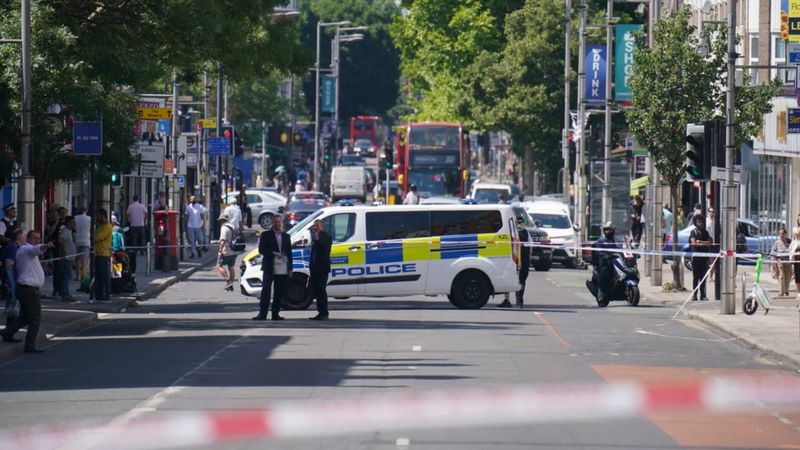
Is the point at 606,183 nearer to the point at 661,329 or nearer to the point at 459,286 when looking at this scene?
the point at 459,286

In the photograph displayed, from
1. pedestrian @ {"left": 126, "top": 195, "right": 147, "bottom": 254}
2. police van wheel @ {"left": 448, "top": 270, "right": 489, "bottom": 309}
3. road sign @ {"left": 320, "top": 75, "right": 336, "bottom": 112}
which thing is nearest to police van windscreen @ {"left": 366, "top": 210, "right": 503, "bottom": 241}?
police van wheel @ {"left": 448, "top": 270, "right": 489, "bottom": 309}

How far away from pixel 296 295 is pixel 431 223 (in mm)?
2820

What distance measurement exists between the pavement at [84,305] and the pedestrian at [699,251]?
11.4 m

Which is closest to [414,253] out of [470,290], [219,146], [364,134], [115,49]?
[470,290]

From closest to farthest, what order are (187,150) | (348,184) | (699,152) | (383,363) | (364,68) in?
(383,363) < (699,152) < (187,150) < (348,184) < (364,68)

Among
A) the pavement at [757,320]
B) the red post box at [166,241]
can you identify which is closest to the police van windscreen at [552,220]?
the pavement at [757,320]

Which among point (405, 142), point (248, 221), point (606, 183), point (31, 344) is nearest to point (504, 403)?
point (31, 344)

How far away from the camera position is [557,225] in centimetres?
4922

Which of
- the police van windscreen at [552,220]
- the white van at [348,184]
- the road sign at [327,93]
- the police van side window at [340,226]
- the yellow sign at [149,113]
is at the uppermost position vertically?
the road sign at [327,93]

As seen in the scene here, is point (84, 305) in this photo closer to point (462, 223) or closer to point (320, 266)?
point (320, 266)

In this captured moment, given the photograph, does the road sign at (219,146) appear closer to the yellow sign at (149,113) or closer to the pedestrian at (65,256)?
the yellow sign at (149,113)

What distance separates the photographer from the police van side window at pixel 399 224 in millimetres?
30578

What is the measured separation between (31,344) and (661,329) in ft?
34.2

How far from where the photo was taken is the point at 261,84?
3477 inches
